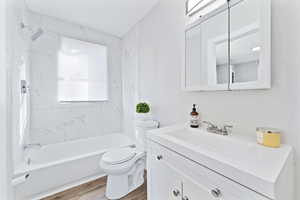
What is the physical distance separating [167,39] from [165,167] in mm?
1420

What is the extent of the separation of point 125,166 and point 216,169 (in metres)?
1.17

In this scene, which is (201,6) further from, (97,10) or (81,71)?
(81,71)

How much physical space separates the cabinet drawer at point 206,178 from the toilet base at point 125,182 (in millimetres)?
856

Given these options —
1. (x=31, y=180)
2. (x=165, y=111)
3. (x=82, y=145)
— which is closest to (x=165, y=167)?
(x=165, y=111)

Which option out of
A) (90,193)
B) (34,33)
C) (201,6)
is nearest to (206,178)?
(201,6)

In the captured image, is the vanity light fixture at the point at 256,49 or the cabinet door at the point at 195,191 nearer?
the cabinet door at the point at 195,191

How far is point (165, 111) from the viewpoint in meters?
1.73

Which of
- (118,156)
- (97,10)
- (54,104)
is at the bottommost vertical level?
(118,156)

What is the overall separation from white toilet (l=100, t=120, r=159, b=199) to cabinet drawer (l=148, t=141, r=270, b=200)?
714 mm

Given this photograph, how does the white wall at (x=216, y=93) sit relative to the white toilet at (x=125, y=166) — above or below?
above

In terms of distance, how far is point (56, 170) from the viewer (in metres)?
1.62

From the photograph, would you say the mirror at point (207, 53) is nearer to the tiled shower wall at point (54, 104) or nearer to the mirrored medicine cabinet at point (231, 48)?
the mirrored medicine cabinet at point (231, 48)

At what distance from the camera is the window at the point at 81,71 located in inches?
87.0

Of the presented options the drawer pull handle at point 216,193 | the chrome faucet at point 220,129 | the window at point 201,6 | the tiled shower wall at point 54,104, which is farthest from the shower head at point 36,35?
the drawer pull handle at point 216,193
